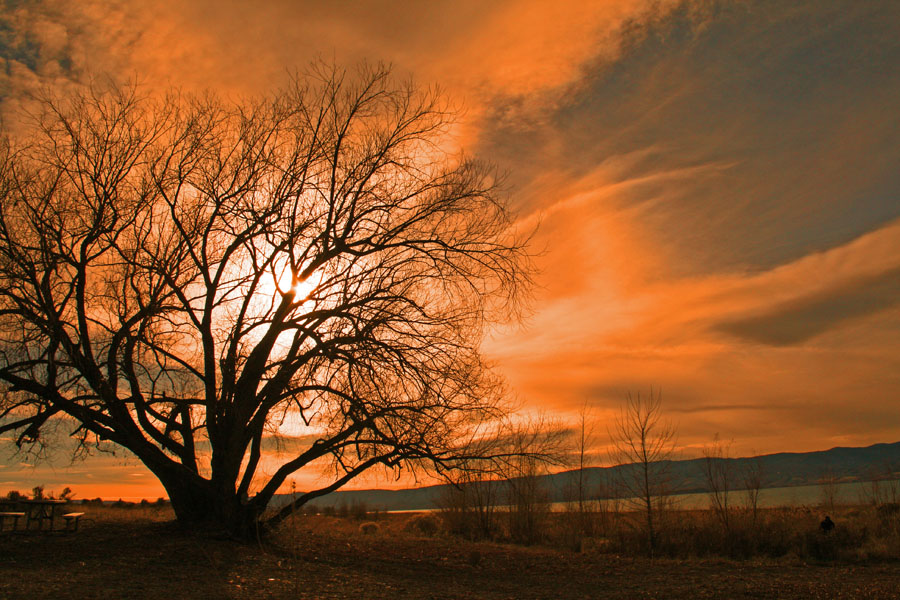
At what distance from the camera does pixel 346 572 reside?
1062 cm

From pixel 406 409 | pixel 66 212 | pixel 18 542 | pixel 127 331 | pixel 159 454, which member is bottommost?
pixel 18 542

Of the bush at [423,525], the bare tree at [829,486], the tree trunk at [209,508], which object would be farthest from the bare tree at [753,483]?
the tree trunk at [209,508]

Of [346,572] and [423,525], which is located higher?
[346,572]

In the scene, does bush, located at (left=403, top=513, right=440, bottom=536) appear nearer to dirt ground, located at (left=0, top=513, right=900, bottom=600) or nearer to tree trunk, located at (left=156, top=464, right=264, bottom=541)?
dirt ground, located at (left=0, top=513, right=900, bottom=600)

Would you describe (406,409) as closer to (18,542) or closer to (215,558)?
(215,558)

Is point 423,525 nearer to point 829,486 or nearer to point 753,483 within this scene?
point 753,483

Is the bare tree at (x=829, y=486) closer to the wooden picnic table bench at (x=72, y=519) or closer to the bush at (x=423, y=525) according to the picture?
the bush at (x=423, y=525)

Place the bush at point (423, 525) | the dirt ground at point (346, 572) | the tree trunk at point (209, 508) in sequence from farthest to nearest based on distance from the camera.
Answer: the bush at point (423, 525)
the tree trunk at point (209, 508)
the dirt ground at point (346, 572)

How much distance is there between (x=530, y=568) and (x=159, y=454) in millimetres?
7601

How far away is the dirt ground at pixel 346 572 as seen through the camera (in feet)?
27.4

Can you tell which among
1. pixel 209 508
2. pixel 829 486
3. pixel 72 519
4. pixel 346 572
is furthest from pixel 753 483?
pixel 72 519

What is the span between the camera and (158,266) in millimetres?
12234

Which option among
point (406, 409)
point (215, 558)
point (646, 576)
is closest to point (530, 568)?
point (646, 576)

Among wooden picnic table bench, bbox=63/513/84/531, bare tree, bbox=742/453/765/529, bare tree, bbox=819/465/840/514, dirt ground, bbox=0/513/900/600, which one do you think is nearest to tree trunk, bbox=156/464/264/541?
dirt ground, bbox=0/513/900/600
